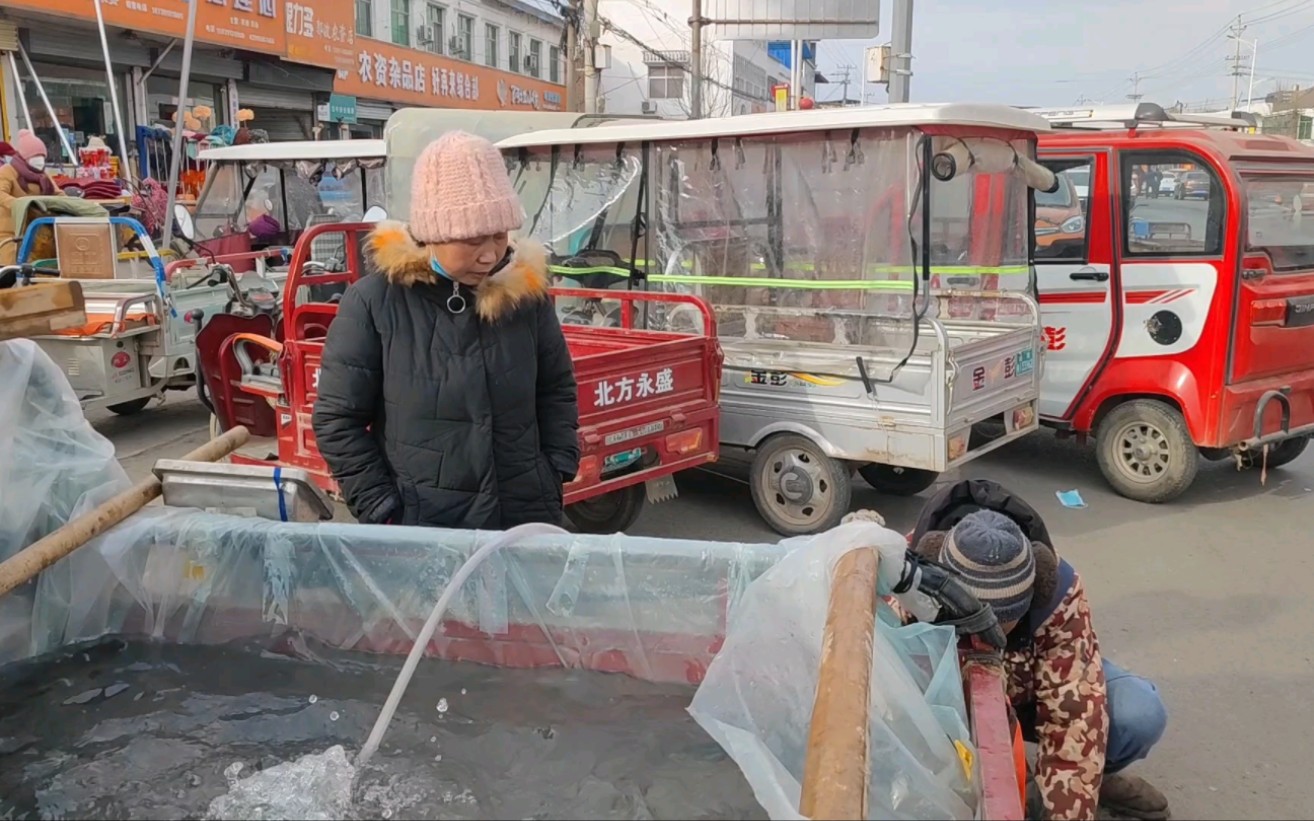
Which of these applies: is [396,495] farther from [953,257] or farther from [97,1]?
[97,1]

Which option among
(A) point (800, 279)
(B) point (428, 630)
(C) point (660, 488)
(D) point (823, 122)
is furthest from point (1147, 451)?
(B) point (428, 630)

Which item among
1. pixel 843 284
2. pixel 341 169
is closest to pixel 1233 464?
pixel 843 284

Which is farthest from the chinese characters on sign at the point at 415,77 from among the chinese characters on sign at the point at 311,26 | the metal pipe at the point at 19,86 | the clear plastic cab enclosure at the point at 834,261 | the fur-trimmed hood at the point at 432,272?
the fur-trimmed hood at the point at 432,272

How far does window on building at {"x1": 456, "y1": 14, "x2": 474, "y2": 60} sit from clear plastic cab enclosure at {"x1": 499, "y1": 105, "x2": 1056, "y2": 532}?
26.7 m

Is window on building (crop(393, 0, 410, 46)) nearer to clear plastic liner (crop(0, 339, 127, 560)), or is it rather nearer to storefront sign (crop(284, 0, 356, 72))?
storefront sign (crop(284, 0, 356, 72))

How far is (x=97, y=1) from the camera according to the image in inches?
545

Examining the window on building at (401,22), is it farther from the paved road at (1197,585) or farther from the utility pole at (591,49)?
the paved road at (1197,585)

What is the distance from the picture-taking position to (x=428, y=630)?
8.59 ft

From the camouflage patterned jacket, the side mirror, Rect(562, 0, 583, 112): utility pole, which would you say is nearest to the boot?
the camouflage patterned jacket

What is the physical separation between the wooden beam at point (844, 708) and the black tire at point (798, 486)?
3.46 m

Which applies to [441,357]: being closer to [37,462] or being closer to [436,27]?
[37,462]

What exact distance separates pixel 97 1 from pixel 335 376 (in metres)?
13.9

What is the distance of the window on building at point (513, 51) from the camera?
3538 cm

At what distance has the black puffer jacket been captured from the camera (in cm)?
273
